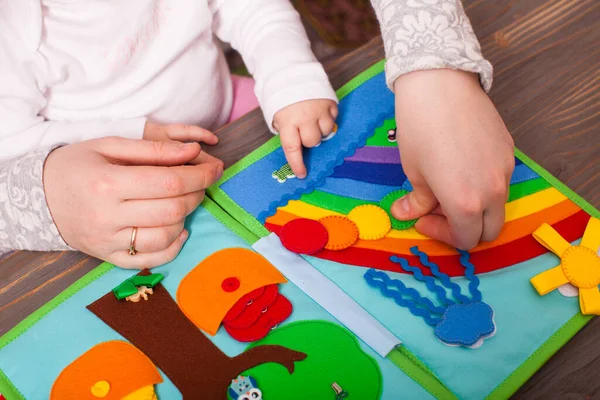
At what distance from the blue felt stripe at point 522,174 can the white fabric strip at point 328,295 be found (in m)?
0.23

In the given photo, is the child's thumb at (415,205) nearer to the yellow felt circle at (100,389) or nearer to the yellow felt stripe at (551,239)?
the yellow felt stripe at (551,239)

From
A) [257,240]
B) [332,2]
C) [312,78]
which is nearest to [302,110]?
[312,78]

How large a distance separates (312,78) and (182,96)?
8.5 inches

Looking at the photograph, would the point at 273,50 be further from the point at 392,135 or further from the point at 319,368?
the point at 319,368

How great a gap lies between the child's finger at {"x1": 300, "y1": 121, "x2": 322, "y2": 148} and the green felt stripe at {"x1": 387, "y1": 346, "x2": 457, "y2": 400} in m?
0.25

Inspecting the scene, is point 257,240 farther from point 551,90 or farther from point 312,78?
point 551,90

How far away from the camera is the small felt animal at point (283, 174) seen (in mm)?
595

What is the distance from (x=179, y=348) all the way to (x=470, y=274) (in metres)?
0.28

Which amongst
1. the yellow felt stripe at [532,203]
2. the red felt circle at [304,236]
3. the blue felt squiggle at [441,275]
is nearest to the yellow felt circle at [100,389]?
the red felt circle at [304,236]

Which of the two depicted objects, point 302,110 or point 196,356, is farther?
point 302,110

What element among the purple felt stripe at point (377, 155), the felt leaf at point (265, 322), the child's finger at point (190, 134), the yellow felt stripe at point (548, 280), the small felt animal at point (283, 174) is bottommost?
the yellow felt stripe at point (548, 280)

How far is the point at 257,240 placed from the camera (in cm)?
55

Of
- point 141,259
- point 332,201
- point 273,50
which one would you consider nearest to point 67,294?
point 141,259

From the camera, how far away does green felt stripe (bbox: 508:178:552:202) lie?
1.87ft
